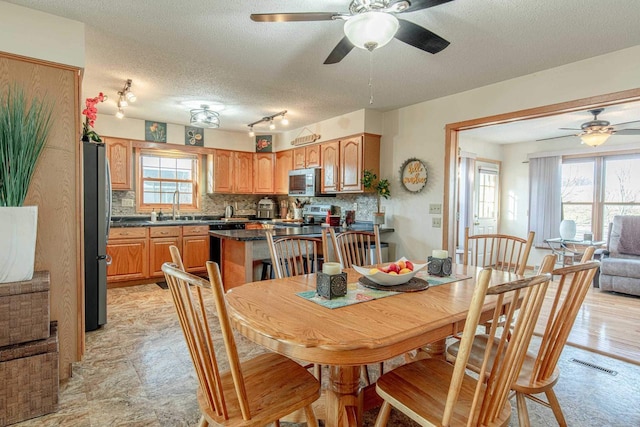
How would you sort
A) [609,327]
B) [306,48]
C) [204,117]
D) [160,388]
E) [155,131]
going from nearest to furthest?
[160,388] → [306,48] → [609,327] → [204,117] → [155,131]

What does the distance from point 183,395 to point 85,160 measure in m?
2.08

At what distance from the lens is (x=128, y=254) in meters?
4.66

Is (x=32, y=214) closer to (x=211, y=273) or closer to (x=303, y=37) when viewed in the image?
(x=211, y=273)

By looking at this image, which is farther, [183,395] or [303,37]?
[303,37]

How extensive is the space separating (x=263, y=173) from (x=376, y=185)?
8.16 ft

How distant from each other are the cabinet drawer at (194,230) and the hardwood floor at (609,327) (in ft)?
14.5

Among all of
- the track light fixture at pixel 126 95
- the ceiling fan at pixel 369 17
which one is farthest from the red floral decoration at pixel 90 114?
the ceiling fan at pixel 369 17

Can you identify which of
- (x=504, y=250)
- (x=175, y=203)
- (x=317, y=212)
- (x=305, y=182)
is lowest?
(x=504, y=250)

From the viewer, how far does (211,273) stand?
3.20 feet

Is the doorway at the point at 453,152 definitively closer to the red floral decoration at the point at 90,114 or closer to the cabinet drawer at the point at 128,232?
the red floral decoration at the point at 90,114

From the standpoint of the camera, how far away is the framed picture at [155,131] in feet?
17.2

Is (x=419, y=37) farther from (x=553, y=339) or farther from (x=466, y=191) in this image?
(x=466, y=191)

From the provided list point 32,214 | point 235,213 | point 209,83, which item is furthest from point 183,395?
point 235,213

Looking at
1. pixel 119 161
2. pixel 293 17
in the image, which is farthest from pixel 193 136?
pixel 293 17
